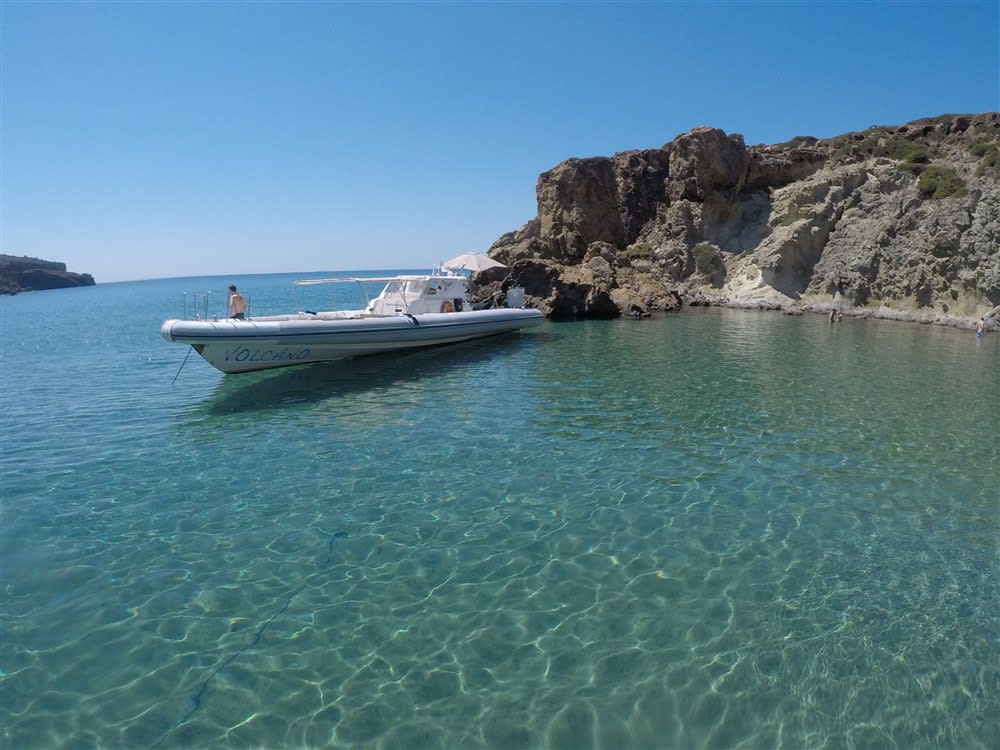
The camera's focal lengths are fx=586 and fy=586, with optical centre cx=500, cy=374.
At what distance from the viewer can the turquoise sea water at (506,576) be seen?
404 centimetres

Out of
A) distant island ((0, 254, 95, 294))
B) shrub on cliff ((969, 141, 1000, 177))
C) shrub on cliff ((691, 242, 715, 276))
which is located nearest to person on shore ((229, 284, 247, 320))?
shrub on cliff ((691, 242, 715, 276))

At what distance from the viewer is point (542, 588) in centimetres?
546

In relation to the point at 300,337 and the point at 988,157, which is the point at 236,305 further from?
the point at 988,157

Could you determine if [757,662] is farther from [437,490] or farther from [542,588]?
[437,490]

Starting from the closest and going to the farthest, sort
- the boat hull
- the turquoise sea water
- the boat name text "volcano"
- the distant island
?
the turquoise sea water → the boat hull → the boat name text "volcano" → the distant island

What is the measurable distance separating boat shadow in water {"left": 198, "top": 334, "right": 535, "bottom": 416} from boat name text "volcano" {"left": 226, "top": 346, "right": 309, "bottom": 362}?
424mm

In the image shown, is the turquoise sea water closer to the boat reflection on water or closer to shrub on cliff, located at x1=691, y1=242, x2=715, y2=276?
the boat reflection on water

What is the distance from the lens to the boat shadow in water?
43.0 ft

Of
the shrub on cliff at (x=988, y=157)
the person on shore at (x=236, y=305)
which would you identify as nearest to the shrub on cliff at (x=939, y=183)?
the shrub on cliff at (x=988, y=157)

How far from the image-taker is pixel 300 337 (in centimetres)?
1567

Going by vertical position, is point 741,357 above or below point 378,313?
below

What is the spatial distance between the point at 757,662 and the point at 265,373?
14.6m

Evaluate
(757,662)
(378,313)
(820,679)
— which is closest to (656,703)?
(757,662)

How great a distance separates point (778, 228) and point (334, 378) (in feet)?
106
